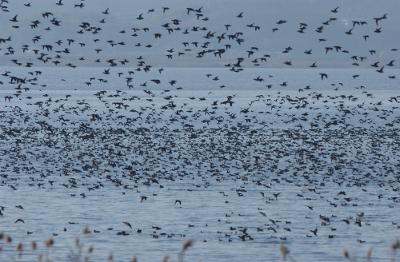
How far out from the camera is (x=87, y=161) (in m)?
63.0

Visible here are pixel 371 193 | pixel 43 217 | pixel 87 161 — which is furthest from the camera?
pixel 87 161

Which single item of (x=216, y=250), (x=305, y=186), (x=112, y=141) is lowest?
(x=216, y=250)

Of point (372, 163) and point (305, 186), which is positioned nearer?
point (305, 186)

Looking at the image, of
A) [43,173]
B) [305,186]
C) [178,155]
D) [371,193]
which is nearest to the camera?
[371,193]

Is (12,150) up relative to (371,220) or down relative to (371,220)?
up

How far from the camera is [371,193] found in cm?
4909

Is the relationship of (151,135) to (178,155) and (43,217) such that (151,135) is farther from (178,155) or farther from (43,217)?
(43,217)

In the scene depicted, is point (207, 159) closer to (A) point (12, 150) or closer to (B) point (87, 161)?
(B) point (87, 161)

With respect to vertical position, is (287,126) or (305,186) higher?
(287,126)

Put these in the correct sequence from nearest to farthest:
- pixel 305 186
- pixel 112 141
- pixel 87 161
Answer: pixel 305 186, pixel 87 161, pixel 112 141

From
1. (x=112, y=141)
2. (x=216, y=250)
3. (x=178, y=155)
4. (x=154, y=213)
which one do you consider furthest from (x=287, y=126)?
(x=216, y=250)

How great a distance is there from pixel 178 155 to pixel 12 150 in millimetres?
10206

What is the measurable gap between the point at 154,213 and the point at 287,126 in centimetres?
6054

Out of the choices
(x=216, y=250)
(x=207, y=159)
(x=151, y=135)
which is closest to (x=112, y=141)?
(x=151, y=135)
